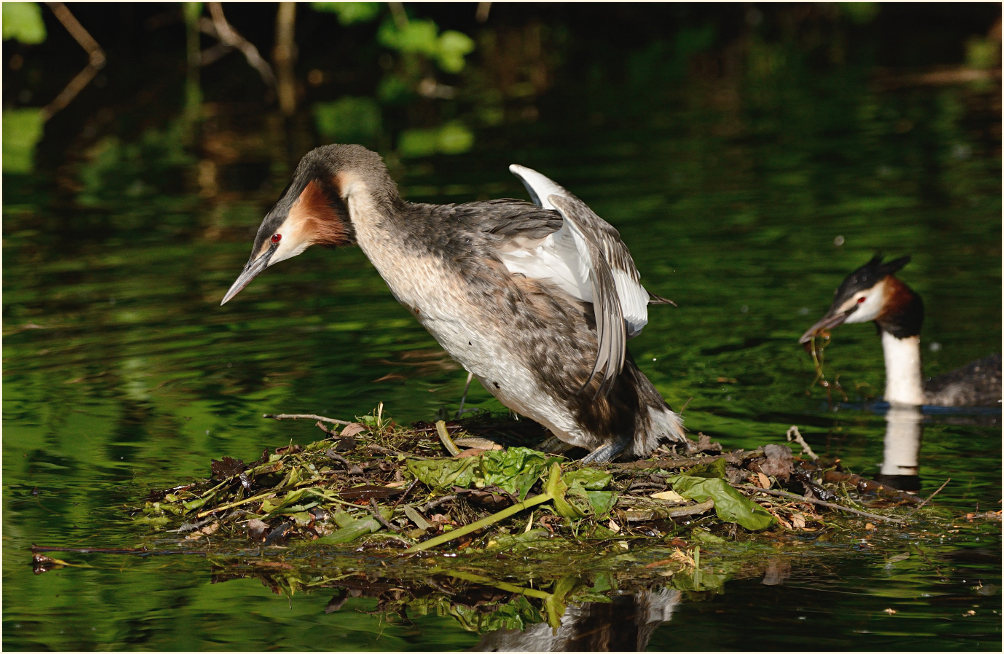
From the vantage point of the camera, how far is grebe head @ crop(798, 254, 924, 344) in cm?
796

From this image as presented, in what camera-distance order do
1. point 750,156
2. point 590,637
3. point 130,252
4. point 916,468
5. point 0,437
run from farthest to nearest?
1. point 750,156
2. point 130,252
3. point 0,437
4. point 916,468
5. point 590,637

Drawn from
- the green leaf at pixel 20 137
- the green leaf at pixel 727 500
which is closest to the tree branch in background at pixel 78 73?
the green leaf at pixel 20 137

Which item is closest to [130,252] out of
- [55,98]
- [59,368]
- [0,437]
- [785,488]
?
[59,368]

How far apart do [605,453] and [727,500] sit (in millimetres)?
675

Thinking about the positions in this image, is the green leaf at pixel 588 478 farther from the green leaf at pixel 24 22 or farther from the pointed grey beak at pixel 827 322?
the green leaf at pixel 24 22

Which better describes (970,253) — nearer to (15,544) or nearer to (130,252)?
(130,252)

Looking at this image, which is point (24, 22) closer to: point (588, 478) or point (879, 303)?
point (879, 303)

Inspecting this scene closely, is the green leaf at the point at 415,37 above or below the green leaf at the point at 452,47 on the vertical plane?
above

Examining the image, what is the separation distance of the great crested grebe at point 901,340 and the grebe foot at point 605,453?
228cm

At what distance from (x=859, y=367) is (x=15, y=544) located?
487cm

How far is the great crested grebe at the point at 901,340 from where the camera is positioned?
25.5ft

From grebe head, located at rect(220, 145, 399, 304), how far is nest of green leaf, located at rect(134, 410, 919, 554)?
2.71ft

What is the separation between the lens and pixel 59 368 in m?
8.45

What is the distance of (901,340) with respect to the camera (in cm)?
792
